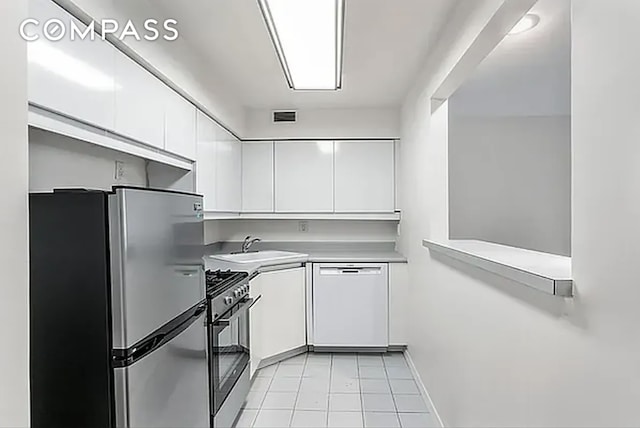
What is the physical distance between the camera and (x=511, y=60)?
3.01 metres

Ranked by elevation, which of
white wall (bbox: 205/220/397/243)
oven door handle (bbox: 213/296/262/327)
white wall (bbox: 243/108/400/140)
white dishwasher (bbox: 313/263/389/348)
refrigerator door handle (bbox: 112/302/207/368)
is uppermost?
white wall (bbox: 243/108/400/140)

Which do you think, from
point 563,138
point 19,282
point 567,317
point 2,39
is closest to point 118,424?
point 19,282

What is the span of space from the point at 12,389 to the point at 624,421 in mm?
1250

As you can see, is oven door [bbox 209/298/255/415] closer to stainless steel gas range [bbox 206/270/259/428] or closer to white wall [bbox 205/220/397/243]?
stainless steel gas range [bbox 206/270/259/428]

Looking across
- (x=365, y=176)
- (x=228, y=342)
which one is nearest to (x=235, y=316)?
(x=228, y=342)

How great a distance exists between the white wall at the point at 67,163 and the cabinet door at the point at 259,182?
6.78 feet

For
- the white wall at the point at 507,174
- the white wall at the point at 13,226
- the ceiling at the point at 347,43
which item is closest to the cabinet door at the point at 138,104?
the ceiling at the point at 347,43

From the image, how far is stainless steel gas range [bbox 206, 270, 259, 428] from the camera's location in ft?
7.98

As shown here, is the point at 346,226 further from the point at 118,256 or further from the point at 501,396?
the point at 118,256

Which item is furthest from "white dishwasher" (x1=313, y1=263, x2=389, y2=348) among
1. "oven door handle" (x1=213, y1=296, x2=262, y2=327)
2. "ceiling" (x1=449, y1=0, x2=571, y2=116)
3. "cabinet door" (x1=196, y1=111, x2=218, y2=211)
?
"ceiling" (x1=449, y1=0, x2=571, y2=116)

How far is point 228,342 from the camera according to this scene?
276cm

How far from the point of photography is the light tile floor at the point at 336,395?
295 centimetres

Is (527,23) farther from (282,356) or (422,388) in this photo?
(282,356)

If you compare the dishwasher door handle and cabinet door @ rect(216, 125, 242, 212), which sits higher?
cabinet door @ rect(216, 125, 242, 212)
